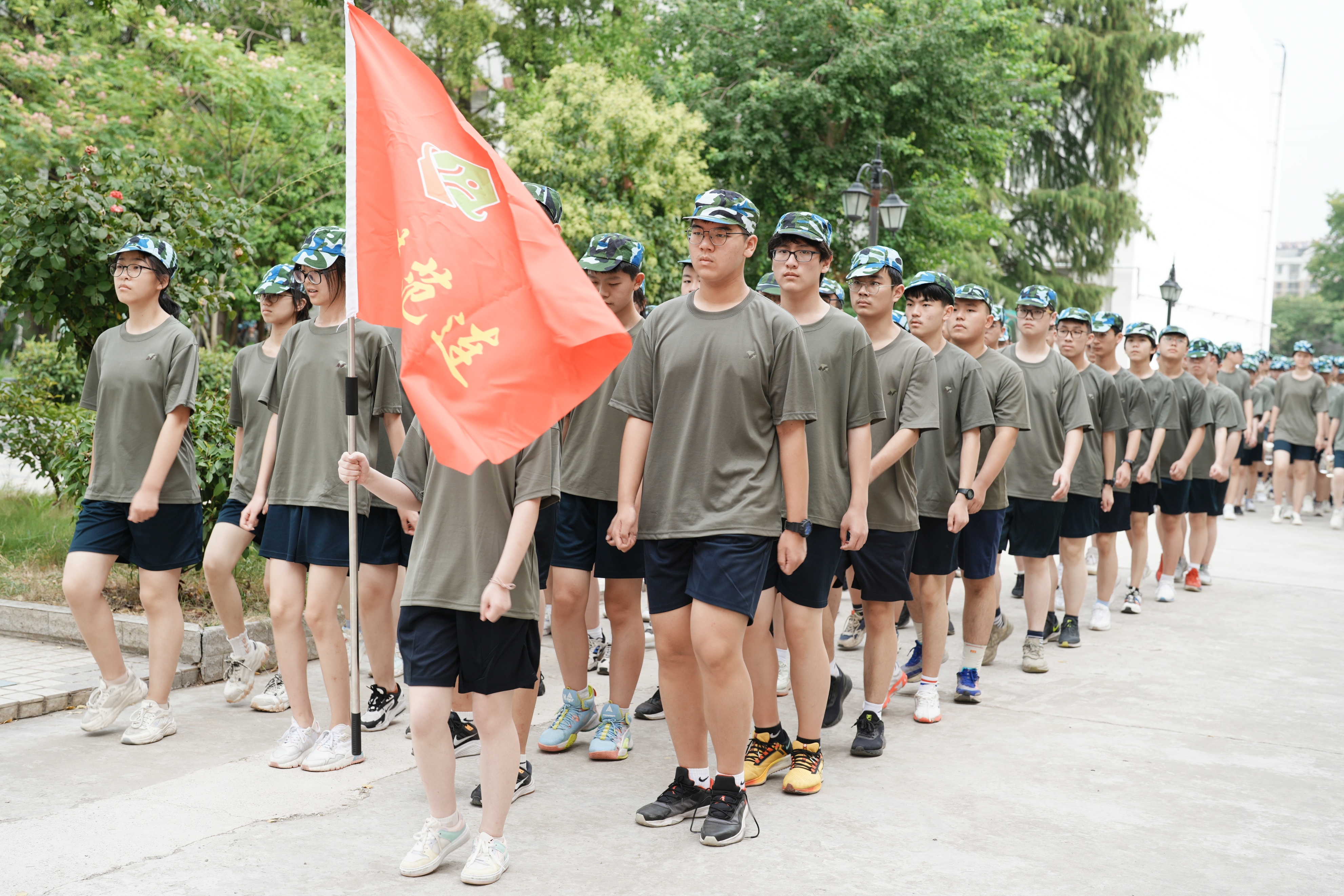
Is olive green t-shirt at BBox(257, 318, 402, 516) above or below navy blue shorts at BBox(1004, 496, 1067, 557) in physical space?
above

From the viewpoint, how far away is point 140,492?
216 inches

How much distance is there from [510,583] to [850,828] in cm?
173

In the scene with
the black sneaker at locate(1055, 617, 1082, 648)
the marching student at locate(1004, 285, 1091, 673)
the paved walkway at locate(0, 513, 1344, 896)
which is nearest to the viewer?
the paved walkway at locate(0, 513, 1344, 896)

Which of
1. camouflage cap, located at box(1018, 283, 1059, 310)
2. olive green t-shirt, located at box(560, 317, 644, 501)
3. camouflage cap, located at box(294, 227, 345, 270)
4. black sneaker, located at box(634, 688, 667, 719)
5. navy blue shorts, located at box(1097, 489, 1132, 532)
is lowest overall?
black sneaker, located at box(634, 688, 667, 719)

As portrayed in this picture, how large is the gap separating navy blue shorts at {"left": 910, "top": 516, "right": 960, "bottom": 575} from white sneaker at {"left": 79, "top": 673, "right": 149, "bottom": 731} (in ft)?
12.9

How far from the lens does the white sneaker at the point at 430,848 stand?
392cm

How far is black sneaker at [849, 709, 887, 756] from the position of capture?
5.55 metres

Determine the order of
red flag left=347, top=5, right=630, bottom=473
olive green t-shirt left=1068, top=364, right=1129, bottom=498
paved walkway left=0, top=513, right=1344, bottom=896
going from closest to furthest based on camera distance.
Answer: red flag left=347, top=5, right=630, bottom=473 < paved walkway left=0, top=513, right=1344, bottom=896 < olive green t-shirt left=1068, top=364, right=1129, bottom=498

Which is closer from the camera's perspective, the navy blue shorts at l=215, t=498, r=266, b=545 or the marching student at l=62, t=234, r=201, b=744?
the marching student at l=62, t=234, r=201, b=744

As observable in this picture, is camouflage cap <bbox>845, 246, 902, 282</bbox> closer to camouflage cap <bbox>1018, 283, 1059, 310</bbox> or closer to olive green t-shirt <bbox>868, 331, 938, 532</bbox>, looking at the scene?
olive green t-shirt <bbox>868, 331, 938, 532</bbox>

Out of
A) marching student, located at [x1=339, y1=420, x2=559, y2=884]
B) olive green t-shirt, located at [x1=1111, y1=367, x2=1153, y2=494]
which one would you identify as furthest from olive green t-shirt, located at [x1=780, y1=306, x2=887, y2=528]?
olive green t-shirt, located at [x1=1111, y1=367, x2=1153, y2=494]

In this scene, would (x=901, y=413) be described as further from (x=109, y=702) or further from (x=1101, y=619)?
(x=1101, y=619)

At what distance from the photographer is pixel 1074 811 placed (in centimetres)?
481

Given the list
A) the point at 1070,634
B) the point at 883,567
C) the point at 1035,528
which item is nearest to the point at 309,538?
the point at 883,567
